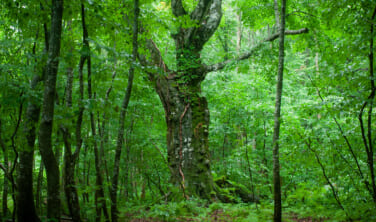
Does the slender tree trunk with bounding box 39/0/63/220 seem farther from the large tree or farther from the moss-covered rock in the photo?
the moss-covered rock

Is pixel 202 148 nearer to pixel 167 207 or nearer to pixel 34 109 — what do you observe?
pixel 167 207

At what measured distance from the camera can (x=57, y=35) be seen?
2637mm

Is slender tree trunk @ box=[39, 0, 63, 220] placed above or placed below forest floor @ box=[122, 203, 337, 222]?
above

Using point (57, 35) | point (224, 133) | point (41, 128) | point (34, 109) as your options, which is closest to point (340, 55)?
point (57, 35)

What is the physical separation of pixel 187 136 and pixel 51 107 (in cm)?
459

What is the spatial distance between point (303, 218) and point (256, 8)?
542cm

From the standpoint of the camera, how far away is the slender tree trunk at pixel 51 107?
2557 mm

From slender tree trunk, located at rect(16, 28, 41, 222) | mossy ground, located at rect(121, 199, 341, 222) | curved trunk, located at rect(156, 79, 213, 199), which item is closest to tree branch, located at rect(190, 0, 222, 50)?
curved trunk, located at rect(156, 79, 213, 199)

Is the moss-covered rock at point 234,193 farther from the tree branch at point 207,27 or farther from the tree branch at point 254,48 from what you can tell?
the tree branch at point 207,27

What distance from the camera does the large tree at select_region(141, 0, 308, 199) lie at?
21.7 feet

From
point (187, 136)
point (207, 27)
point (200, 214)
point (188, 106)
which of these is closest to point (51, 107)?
point (200, 214)

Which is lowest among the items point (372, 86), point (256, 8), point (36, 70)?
point (372, 86)

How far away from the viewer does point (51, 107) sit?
101 inches

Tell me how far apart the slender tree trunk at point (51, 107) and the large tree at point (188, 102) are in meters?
3.87
